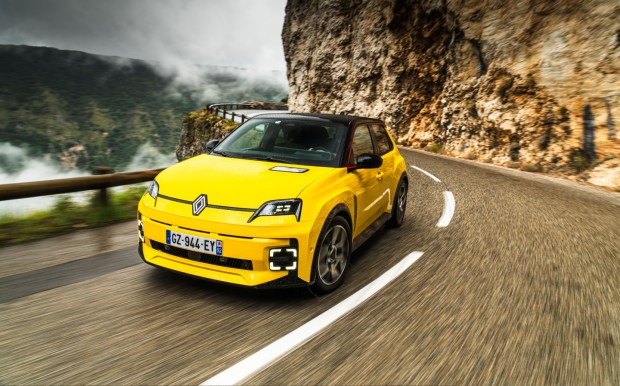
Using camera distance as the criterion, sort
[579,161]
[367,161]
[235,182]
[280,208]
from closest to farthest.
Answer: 1. [280,208]
2. [235,182]
3. [367,161]
4. [579,161]

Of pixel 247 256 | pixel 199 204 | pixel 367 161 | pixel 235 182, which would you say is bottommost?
pixel 247 256

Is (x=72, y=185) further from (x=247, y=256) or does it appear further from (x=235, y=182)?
(x=247, y=256)

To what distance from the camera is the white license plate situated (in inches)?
128

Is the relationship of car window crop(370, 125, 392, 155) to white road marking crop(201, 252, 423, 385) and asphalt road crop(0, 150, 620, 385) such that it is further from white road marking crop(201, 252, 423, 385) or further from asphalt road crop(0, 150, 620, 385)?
white road marking crop(201, 252, 423, 385)

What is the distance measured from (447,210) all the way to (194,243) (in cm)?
504

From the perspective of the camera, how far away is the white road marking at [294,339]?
2.45 m

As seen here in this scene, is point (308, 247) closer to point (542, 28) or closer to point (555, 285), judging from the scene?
point (555, 285)

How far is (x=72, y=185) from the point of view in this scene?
569cm

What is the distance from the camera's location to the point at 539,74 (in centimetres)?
1598

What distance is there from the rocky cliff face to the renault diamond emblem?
12752 millimetres

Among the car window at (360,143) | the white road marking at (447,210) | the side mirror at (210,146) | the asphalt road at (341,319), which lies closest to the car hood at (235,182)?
the car window at (360,143)

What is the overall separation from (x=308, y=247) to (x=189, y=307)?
0.99 meters

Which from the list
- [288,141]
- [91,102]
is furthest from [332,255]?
[91,102]

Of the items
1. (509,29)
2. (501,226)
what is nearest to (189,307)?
(501,226)
